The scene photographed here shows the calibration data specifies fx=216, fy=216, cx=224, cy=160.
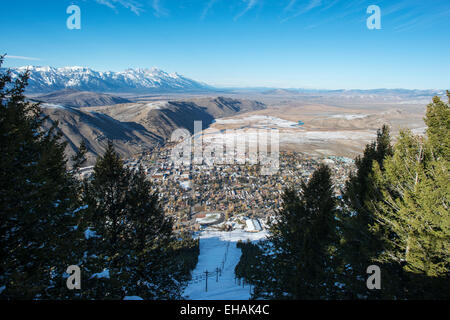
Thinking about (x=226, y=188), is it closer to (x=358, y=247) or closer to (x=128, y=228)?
(x=128, y=228)

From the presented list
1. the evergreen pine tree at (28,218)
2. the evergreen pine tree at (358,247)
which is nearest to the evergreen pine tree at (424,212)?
the evergreen pine tree at (358,247)

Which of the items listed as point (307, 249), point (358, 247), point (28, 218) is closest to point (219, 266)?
point (307, 249)

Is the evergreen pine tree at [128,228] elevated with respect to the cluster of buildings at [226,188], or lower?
elevated

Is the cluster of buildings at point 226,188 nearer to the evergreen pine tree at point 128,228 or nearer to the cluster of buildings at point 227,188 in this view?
the cluster of buildings at point 227,188

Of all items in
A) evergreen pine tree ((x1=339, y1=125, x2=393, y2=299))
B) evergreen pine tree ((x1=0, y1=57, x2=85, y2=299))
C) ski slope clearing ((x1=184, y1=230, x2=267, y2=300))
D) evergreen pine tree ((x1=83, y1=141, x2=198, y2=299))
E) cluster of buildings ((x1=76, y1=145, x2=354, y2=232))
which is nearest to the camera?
evergreen pine tree ((x1=0, y1=57, x2=85, y2=299))

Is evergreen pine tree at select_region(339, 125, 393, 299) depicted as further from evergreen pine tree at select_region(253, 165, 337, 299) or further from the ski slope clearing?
the ski slope clearing

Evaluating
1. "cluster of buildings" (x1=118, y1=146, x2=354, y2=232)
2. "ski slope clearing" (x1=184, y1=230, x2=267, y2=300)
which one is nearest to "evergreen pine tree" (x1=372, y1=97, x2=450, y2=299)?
"ski slope clearing" (x1=184, y1=230, x2=267, y2=300)

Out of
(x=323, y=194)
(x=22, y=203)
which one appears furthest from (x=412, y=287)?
(x=22, y=203)
